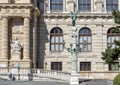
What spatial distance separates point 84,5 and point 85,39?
4.77m

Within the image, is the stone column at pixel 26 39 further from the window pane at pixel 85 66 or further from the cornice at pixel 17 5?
the window pane at pixel 85 66

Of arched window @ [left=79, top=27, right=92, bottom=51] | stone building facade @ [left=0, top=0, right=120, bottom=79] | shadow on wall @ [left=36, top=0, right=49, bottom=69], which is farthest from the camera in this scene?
arched window @ [left=79, top=27, right=92, bottom=51]

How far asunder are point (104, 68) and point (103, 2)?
29.6 ft

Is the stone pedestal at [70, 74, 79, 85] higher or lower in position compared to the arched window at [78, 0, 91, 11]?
lower

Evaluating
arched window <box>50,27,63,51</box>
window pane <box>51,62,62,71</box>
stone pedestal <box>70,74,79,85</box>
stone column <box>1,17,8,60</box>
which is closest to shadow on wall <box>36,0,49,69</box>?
arched window <box>50,27,63,51</box>

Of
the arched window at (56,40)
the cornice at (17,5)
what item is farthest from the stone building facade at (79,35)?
the cornice at (17,5)

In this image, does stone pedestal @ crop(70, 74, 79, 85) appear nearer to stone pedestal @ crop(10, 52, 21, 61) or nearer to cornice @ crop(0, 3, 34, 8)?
stone pedestal @ crop(10, 52, 21, 61)

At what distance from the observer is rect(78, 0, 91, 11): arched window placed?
2025 inches

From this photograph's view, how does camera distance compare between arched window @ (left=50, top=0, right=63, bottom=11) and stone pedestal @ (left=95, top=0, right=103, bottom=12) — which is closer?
stone pedestal @ (left=95, top=0, right=103, bottom=12)

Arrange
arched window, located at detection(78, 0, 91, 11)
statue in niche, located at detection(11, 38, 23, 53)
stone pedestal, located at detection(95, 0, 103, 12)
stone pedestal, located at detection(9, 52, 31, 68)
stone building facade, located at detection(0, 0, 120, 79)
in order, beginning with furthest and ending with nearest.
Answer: arched window, located at detection(78, 0, 91, 11) → stone pedestal, located at detection(95, 0, 103, 12) → stone building facade, located at detection(0, 0, 120, 79) → statue in niche, located at detection(11, 38, 23, 53) → stone pedestal, located at detection(9, 52, 31, 68)

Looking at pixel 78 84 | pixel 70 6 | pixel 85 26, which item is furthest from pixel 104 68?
pixel 78 84

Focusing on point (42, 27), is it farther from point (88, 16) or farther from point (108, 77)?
point (108, 77)

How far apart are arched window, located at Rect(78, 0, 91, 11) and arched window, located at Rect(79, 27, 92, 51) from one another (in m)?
2.73

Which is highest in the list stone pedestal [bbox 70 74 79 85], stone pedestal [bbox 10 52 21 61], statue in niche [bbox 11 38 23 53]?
statue in niche [bbox 11 38 23 53]
